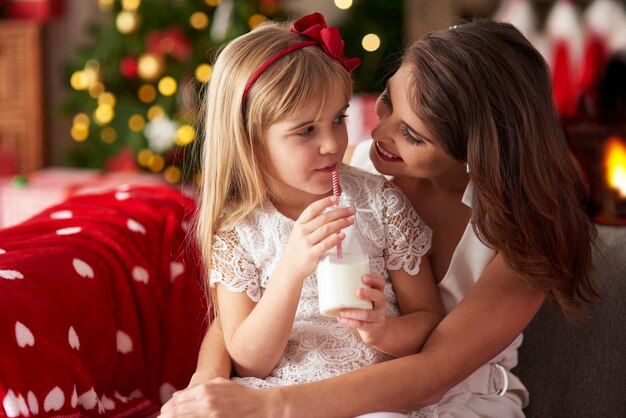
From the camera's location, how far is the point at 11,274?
1752mm

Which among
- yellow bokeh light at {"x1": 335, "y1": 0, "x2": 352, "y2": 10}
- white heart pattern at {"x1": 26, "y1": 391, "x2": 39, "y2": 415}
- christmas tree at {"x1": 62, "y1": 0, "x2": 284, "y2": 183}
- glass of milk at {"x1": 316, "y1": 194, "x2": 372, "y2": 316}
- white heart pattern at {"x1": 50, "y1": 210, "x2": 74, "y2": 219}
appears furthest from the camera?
yellow bokeh light at {"x1": 335, "y1": 0, "x2": 352, "y2": 10}

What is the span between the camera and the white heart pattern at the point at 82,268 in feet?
6.17

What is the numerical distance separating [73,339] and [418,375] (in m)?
0.67

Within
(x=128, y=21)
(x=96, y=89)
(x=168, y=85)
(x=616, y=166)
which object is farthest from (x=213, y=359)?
(x=96, y=89)

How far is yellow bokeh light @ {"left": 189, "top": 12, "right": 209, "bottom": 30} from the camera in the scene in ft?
14.7

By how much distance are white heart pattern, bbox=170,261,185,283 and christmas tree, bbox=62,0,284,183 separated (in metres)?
2.26

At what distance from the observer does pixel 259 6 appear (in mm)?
4461

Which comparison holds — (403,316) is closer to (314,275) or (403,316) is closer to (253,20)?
(314,275)

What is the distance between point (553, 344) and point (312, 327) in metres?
0.64

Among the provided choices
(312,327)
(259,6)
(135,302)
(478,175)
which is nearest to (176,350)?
(135,302)

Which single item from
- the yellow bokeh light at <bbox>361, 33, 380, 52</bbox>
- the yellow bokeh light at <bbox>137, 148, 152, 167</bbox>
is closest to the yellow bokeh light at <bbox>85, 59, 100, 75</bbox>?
the yellow bokeh light at <bbox>137, 148, 152, 167</bbox>

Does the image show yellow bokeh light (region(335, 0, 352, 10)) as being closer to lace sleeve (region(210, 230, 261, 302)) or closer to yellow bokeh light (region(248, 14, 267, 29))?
yellow bokeh light (region(248, 14, 267, 29))

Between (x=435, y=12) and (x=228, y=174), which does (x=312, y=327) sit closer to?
(x=228, y=174)

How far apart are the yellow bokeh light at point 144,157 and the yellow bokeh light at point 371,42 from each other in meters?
1.22
